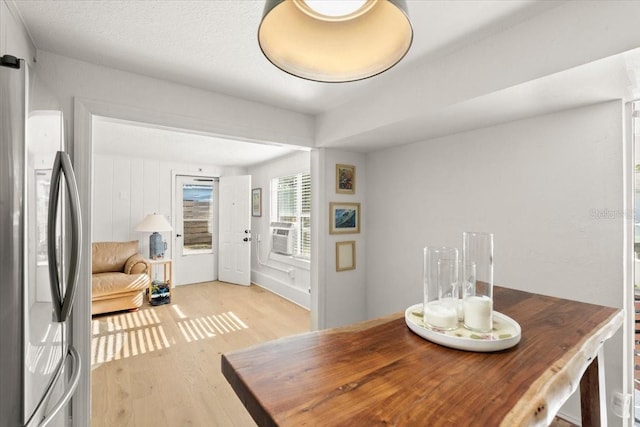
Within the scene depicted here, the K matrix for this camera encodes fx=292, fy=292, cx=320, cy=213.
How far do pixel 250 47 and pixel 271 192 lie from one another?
3626 millimetres

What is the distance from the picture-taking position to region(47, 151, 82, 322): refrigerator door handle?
111 cm

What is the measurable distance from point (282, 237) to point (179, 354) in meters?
2.35

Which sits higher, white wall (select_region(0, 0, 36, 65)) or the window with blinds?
white wall (select_region(0, 0, 36, 65))

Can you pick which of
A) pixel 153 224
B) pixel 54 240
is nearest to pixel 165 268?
pixel 153 224

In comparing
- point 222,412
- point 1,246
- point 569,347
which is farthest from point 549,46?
point 222,412

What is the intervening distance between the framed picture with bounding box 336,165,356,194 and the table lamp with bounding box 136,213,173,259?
3.19 m

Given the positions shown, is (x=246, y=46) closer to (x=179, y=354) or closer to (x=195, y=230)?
(x=179, y=354)

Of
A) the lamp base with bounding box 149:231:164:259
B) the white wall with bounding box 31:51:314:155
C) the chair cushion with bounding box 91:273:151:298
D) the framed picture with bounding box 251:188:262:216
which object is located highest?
the white wall with bounding box 31:51:314:155

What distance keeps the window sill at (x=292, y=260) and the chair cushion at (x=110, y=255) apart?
2.21 m

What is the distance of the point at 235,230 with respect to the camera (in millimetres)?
5574

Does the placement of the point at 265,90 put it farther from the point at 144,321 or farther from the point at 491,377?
the point at 144,321

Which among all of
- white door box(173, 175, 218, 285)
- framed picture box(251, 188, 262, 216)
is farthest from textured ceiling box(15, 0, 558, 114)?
white door box(173, 175, 218, 285)

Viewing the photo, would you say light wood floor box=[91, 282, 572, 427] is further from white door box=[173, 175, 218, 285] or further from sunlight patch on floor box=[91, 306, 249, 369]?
white door box=[173, 175, 218, 285]

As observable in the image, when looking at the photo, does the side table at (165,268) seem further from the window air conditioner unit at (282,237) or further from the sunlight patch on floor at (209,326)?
the window air conditioner unit at (282,237)
